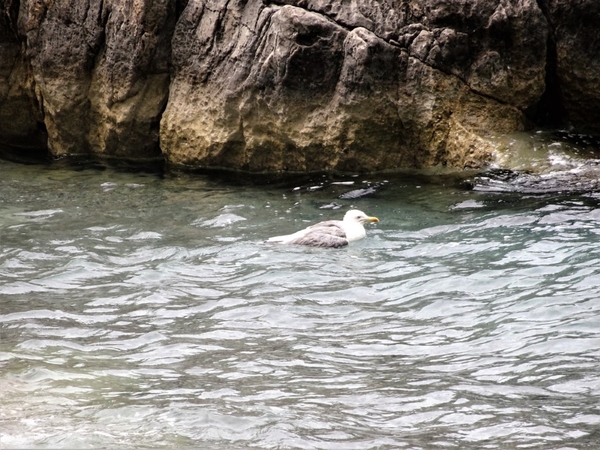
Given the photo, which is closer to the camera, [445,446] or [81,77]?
[445,446]

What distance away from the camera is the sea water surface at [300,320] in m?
5.14

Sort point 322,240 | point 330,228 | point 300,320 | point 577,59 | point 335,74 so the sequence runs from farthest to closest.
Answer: point 335,74 → point 577,59 → point 330,228 → point 322,240 → point 300,320

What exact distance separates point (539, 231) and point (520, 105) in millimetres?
2805

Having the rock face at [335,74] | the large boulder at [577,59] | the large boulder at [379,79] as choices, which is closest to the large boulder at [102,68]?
the rock face at [335,74]

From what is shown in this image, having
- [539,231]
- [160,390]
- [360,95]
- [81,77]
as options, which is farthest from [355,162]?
[160,390]

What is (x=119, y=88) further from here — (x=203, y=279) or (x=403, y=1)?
(x=203, y=279)

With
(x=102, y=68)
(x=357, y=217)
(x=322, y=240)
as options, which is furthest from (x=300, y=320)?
(x=102, y=68)

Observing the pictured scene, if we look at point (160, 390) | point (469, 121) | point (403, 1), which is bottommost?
point (160, 390)

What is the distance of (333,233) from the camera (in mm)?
9172

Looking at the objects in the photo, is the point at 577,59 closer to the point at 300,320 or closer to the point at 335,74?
the point at 335,74

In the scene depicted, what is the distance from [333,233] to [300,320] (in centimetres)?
224

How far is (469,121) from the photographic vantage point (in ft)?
37.4

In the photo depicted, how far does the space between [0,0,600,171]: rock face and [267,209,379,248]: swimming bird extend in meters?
2.27

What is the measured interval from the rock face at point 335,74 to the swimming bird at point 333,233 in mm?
2273
